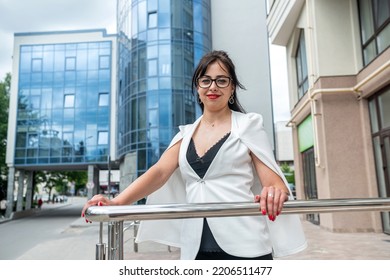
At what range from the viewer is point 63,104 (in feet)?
47.6

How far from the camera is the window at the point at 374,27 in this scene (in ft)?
14.1

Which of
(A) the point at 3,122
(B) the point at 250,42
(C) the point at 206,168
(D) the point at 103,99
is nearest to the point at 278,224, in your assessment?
(C) the point at 206,168

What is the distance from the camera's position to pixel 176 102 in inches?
440

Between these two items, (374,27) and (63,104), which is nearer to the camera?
(374,27)

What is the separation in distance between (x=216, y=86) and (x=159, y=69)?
10894 millimetres

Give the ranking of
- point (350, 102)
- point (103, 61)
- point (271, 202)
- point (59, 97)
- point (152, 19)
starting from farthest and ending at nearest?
point (103, 61) → point (59, 97) → point (152, 19) → point (350, 102) → point (271, 202)

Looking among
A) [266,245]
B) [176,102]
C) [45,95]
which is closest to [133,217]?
[266,245]

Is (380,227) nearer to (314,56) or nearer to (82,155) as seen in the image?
(314,56)

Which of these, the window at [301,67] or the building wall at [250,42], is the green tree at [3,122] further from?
the window at [301,67]

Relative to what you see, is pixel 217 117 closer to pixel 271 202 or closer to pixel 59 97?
pixel 271 202

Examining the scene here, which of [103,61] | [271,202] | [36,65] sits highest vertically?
[103,61]

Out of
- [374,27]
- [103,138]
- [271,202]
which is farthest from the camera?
[103,138]

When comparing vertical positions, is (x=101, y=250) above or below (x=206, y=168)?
below

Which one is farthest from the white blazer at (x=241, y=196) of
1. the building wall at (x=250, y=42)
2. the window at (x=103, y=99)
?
the window at (x=103, y=99)
